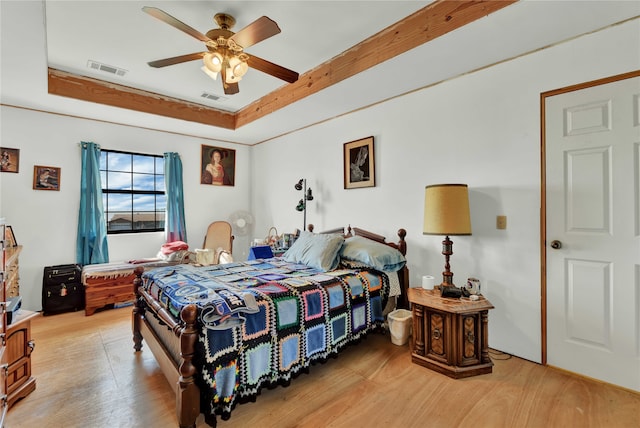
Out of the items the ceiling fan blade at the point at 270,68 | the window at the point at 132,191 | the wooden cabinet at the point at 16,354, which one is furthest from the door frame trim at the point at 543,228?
the window at the point at 132,191

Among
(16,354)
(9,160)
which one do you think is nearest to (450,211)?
(16,354)

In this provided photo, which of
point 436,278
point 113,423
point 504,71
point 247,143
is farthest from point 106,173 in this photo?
point 504,71

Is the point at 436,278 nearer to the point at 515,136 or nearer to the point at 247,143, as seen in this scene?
the point at 515,136

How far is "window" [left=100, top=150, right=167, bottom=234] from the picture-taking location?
Result: 4.23 m

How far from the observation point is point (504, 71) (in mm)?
2416

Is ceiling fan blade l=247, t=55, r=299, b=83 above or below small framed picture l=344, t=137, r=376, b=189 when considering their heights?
above

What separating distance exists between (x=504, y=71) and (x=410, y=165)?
1.11 meters

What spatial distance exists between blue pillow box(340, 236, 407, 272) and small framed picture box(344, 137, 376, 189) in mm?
855

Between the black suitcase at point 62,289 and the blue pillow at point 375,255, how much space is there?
3.40 m

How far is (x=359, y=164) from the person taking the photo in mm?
3557

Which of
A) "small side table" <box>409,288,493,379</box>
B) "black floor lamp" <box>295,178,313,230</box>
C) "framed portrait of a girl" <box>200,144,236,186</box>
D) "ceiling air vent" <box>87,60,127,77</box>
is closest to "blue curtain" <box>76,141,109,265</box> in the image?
"ceiling air vent" <box>87,60,127,77</box>

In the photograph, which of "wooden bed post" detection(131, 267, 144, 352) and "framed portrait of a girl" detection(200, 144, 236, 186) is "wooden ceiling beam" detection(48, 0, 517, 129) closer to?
"framed portrait of a girl" detection(200, 144, 236, 186)

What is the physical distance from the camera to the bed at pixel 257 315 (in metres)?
1.60

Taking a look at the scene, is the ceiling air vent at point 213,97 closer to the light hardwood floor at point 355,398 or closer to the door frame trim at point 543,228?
the light hardwood floor at point 355,398
